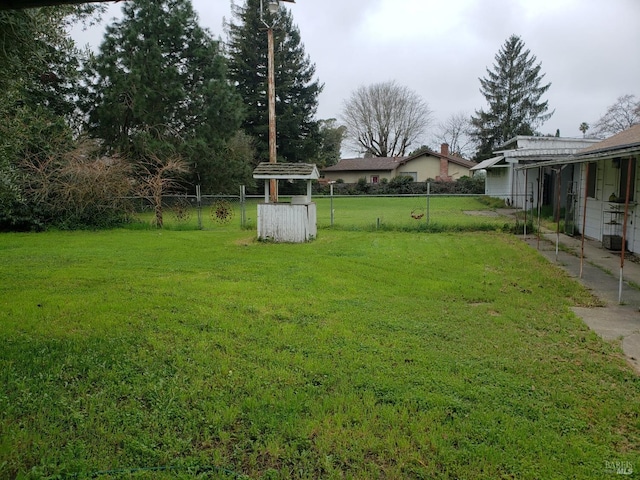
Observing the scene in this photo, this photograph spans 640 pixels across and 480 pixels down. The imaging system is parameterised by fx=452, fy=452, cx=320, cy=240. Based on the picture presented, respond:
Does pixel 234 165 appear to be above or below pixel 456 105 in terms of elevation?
below

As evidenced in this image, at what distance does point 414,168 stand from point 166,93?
27.0 metres

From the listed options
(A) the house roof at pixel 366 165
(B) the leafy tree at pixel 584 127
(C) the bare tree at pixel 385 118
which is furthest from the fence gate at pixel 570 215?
(C) the bare tree at pixel 385 118

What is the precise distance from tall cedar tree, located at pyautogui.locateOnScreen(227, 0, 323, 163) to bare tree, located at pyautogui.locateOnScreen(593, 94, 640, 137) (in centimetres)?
2420

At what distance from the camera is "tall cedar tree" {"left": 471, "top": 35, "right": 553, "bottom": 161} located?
4272cm

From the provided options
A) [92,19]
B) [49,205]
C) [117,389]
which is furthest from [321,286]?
[49,205]

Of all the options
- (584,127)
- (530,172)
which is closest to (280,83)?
(530,172)

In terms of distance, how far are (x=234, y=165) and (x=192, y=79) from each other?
534 cm

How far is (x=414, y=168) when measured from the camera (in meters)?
44.2

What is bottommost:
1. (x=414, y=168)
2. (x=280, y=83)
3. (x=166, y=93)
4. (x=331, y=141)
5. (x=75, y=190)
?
(x=75, y=190)

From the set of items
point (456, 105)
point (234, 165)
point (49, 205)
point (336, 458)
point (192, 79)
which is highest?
point (456, 105)

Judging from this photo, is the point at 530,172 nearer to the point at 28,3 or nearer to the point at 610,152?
the point at 610,152

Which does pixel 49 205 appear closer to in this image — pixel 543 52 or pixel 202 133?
pixel 202 133

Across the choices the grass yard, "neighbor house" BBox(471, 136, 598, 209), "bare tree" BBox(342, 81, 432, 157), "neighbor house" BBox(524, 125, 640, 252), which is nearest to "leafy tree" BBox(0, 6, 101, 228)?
the grass yard

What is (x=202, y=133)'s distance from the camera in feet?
81.2
